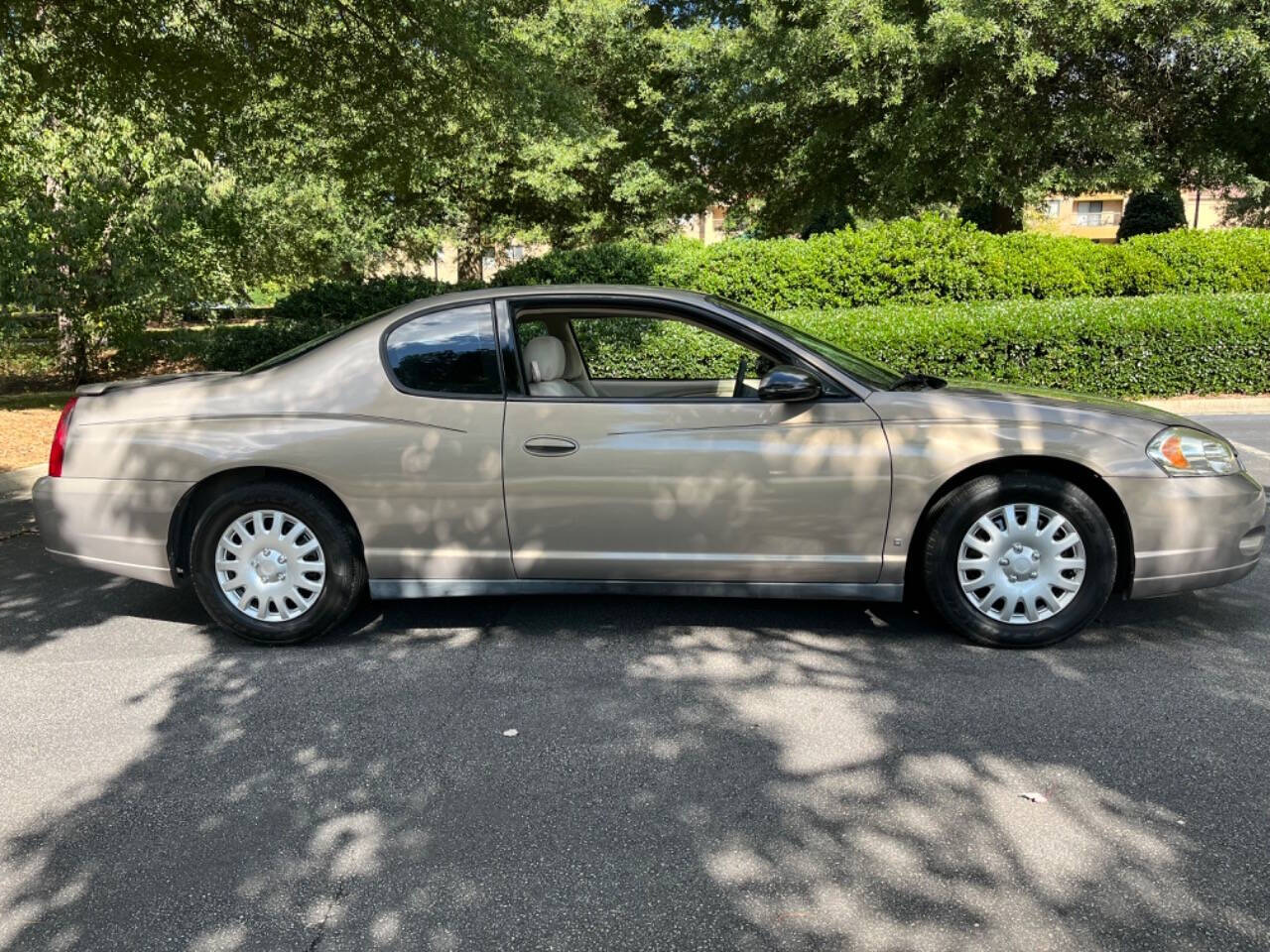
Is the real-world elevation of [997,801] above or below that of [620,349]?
below

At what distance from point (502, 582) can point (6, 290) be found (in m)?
10.2

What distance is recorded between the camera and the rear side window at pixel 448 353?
4.20m

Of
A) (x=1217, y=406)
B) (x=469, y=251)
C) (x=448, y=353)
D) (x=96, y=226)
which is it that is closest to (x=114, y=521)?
(x=448, y=353)

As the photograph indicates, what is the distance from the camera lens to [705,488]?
3996mm

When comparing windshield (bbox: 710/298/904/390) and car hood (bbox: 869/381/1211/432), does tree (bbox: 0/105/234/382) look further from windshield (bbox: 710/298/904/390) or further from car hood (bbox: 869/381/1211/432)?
A: car hood (bbox: 869/381/1211/432)

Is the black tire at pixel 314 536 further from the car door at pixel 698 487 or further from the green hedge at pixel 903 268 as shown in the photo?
the green hedge at pixel 903 268

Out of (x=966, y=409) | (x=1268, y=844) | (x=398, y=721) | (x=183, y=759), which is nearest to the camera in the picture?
(x=1268, y=844)

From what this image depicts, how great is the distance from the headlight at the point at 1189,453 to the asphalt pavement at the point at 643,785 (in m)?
0.77

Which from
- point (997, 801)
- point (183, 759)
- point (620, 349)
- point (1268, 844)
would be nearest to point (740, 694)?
point (997, 801)

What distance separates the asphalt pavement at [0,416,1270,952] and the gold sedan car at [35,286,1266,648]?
13.4 inches

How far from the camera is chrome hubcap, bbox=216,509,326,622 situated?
4.21 meters

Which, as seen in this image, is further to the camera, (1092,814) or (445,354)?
(445,354)

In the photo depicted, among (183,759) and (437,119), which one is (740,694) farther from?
(437,119)

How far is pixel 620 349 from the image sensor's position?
36.1 feet
